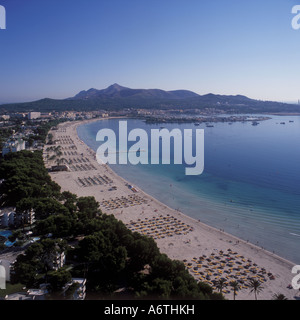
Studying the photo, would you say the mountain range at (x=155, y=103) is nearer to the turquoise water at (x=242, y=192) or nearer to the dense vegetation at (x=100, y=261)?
the turquoise water at (x=242, y=192)

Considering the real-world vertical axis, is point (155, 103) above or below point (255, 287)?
above

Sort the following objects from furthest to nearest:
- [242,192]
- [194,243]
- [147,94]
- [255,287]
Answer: [147,94], [242,192], [194,243], [255,287]

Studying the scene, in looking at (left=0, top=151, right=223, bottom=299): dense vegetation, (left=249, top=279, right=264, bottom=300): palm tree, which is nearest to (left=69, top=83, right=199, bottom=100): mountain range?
(left=0, top=151, right=223, bottom=299): dense vegetation

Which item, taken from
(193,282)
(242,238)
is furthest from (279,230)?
(193,282)

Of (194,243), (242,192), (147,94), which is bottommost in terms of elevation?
(194,243)

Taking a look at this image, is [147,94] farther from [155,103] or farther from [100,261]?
[100,261]

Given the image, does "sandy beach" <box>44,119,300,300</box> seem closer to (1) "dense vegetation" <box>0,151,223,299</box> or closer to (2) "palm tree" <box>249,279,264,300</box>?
(2) "palm tree" <box>249,279,264,300</box>

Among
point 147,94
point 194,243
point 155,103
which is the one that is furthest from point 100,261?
point 147,94
